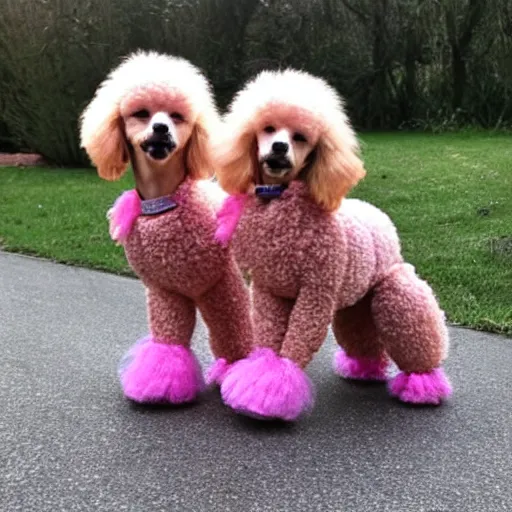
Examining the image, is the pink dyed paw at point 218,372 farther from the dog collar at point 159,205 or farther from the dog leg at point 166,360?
the dog collar at point 159,205

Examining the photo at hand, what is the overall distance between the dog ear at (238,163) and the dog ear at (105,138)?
0.86 ft

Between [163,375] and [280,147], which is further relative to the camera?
[163,375]

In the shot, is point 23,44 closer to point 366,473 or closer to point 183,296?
point 183,296

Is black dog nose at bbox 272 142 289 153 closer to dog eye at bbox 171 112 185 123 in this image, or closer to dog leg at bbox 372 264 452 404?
dog eye at bbox 171 112 185 123

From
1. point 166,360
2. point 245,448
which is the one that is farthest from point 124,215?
point 245,448

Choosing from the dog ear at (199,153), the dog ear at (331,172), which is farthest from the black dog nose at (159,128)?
the dog ear at (331,172)

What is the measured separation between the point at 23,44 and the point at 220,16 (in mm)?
2858

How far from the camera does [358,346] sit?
218 centimetres

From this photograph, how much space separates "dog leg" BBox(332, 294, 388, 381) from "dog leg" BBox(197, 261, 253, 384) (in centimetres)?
27

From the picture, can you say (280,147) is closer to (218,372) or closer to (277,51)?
(218,372)

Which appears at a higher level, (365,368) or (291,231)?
(291,231)

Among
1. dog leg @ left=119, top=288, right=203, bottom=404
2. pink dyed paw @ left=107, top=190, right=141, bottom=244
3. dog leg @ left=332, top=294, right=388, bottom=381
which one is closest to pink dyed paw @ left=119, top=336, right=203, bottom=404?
dog leg @ left=119, top=288, right=203, bottom=404

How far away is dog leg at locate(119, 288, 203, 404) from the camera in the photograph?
198cm

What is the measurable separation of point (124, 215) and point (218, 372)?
52 centimetres
